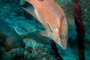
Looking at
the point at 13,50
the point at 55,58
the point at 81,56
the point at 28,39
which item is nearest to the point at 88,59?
the point at 81,56

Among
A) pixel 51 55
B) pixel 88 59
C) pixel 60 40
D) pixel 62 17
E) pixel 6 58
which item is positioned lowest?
pixel 88 59

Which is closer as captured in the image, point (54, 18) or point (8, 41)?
point (54, 18)

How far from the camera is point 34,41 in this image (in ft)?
7.90

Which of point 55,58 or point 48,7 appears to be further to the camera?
point 55,58

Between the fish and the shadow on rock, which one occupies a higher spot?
the fish

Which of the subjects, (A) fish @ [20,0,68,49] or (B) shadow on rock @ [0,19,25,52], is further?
(B) shadow on rock @ [0,19,25,52]

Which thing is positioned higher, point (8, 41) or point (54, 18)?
point (54, 18)

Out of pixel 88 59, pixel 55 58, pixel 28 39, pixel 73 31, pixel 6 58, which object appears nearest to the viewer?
pixel 6 58

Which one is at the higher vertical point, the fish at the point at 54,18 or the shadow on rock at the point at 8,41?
the fish at the point at 54,18

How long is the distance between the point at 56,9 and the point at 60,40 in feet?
1.14

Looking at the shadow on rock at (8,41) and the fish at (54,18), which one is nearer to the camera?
the fish at (54,18)

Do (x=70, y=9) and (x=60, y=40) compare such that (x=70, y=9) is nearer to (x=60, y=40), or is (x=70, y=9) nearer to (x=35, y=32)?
(x=35, y=32)

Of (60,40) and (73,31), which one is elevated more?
(60,40)

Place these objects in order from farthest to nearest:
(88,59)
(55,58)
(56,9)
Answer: (88,59)
(55,58)
(56,9)
